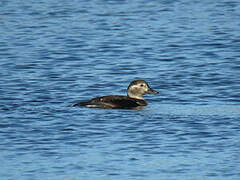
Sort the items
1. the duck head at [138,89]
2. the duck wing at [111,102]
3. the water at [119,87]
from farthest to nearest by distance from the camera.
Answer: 1. the duck head at [138,89]
2. the duck wing at [111,102]
3. the water at [119,87]

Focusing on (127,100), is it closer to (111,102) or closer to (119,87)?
(111,102)

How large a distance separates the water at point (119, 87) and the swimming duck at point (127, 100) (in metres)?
0.23

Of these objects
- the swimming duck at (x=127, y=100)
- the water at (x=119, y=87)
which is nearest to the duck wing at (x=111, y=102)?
the swimming duck at (x=127, y=100)

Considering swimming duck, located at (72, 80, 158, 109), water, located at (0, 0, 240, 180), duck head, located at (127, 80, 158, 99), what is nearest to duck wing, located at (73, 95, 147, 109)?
swimming duck, located at (72, 80, 158, 109)

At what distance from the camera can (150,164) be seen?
11836 millimetres

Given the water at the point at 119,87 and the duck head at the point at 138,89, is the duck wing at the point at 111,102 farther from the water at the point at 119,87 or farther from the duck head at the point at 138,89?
the duck head at the point at 138,89

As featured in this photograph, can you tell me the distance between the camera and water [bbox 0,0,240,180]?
39.3 feet

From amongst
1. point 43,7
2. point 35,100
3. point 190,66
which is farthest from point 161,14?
point 35,100

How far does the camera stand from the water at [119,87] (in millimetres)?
11992

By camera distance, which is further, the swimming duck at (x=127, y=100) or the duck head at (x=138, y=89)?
the duck head at (x=138, y=89)

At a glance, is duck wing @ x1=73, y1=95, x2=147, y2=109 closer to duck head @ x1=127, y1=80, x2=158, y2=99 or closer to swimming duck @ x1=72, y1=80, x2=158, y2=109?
swimming duck @ x1=72, y1=80, x2=158, y2=109

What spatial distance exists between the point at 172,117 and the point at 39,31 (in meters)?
13.7

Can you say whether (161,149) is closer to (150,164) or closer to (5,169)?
(150,164)

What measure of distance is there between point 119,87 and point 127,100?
2.58 metres
